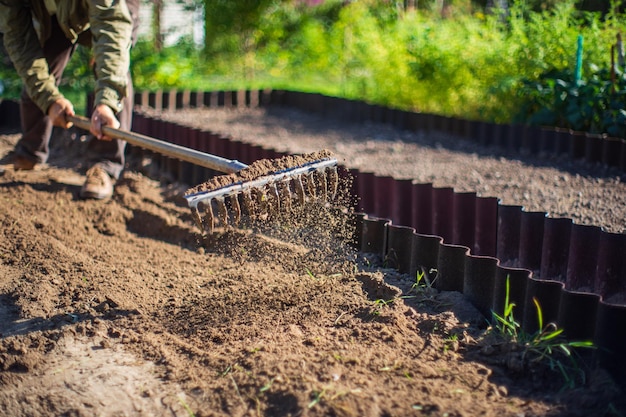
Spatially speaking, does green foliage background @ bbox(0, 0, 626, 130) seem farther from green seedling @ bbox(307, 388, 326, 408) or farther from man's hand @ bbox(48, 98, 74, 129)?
green seedling @ bbox(307, 388, 326, 408)

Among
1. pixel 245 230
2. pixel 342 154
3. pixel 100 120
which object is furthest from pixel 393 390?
pixel 342 154

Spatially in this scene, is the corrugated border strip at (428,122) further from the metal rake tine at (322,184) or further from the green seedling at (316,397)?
the green seedling at (316,397)

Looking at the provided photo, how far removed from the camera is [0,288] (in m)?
4.09

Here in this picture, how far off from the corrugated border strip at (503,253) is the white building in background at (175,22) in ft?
23.7

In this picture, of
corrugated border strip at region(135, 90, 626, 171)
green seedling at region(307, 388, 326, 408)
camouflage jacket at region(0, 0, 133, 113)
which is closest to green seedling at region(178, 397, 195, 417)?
green seedling at region(307, 388, 326, 408)

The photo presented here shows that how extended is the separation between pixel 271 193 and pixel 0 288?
163 cm

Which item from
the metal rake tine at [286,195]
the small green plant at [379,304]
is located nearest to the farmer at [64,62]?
the metal rake tine at [286,195]

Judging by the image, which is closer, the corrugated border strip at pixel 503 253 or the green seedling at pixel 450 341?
the corrugated border strip at pixel 503 253

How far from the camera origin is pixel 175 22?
Result: 44.5 feet

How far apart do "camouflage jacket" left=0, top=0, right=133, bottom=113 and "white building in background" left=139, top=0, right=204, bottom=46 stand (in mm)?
6661

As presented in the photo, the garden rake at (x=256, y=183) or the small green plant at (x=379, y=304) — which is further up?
the garden rake at (x=256, y=183)

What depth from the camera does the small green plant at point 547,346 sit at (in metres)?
3.04

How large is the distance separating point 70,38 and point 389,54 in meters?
5.02

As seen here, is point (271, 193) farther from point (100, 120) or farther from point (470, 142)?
point (470, 142)
